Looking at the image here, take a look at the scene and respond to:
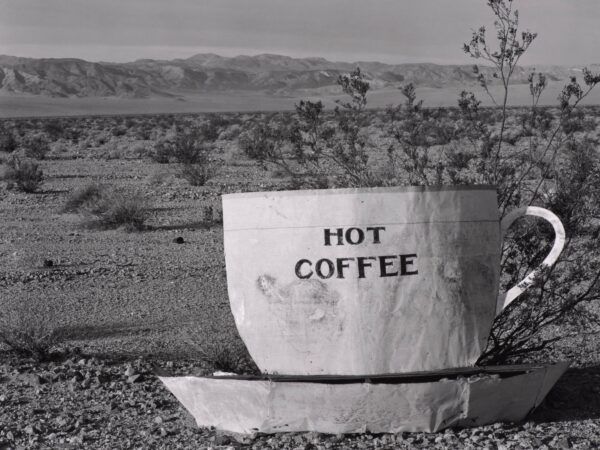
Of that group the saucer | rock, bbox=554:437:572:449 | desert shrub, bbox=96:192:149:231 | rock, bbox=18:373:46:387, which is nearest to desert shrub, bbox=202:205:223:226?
desert shrub, bbox=96:192:149:231

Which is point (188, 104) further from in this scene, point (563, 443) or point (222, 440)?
point (563, 443)

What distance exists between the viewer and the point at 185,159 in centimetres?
2655

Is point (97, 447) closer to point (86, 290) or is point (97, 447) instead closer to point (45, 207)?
point (86, 290)

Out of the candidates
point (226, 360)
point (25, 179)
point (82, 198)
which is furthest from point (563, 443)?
point (25, 179)

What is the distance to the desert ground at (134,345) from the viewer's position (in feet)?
17.7

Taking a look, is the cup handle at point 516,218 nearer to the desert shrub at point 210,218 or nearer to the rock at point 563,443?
the rock at point 563,443

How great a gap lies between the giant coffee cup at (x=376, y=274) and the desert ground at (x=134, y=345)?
1.48 ft

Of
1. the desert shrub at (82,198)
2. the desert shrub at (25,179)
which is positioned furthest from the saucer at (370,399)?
the desert shrub at (25,179)

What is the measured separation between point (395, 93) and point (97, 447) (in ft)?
482

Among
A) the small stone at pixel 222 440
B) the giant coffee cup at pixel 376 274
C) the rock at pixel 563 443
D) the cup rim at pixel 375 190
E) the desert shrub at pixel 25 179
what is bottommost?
the small stone at pixel 222 440

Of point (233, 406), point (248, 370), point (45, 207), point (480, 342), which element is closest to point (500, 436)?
point (480, 342)

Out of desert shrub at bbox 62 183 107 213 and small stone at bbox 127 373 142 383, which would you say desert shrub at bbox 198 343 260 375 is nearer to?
small stone at bbox 127 373 142 383

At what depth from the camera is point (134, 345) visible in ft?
26.3

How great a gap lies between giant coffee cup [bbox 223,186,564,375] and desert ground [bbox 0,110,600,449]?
453mm
